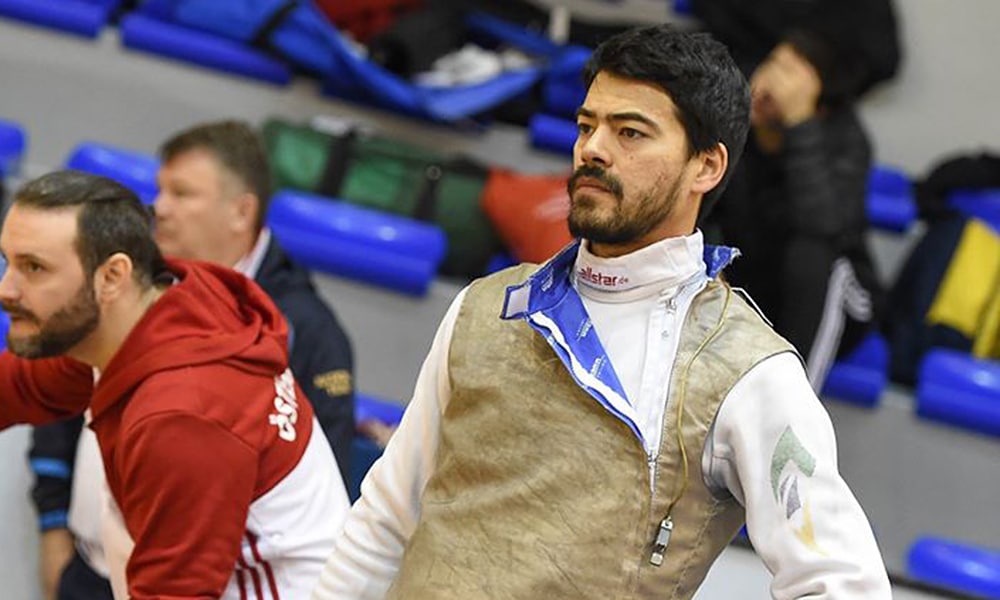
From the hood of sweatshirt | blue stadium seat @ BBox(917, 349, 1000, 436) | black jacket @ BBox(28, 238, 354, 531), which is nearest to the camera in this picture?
the hood of sweatshirt

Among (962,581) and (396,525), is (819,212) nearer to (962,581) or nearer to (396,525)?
(962,581)

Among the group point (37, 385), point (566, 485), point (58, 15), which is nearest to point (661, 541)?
point (566, 485)

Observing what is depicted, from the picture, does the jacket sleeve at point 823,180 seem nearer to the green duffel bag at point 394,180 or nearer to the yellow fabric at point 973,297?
the yellow fabric at point 973,297

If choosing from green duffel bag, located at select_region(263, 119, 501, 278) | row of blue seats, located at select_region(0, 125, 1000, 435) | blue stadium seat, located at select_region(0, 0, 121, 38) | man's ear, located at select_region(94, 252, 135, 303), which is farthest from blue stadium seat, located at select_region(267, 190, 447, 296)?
man's ear, located at select_region(94, 252, 135, 303)

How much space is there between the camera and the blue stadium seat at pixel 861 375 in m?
3.58

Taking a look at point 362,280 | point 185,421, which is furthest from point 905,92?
point 185,421

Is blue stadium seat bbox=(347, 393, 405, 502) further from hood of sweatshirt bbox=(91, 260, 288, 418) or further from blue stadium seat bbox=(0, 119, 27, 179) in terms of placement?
blue stadium seat bbox=(0, 119, 27, 179)

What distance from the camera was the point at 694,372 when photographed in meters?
1.37

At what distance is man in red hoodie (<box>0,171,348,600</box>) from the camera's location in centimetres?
170

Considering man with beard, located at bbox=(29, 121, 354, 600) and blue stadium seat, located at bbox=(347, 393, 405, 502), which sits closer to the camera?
man with beard, located at bbox=(29, 121, 354, 600)

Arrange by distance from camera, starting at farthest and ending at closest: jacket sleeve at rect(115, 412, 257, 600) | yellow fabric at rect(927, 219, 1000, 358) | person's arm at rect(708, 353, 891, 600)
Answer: yellow fabric at rect(927, 219, 1000, 358) < jacket sleeve at rect(115, 412, 257, 600) < person's arm at rect(708, 353, 891, 600)

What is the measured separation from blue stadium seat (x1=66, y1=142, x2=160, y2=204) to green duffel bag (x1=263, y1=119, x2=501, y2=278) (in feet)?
1.23

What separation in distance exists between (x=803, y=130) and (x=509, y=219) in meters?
0.69

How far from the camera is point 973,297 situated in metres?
3.67
